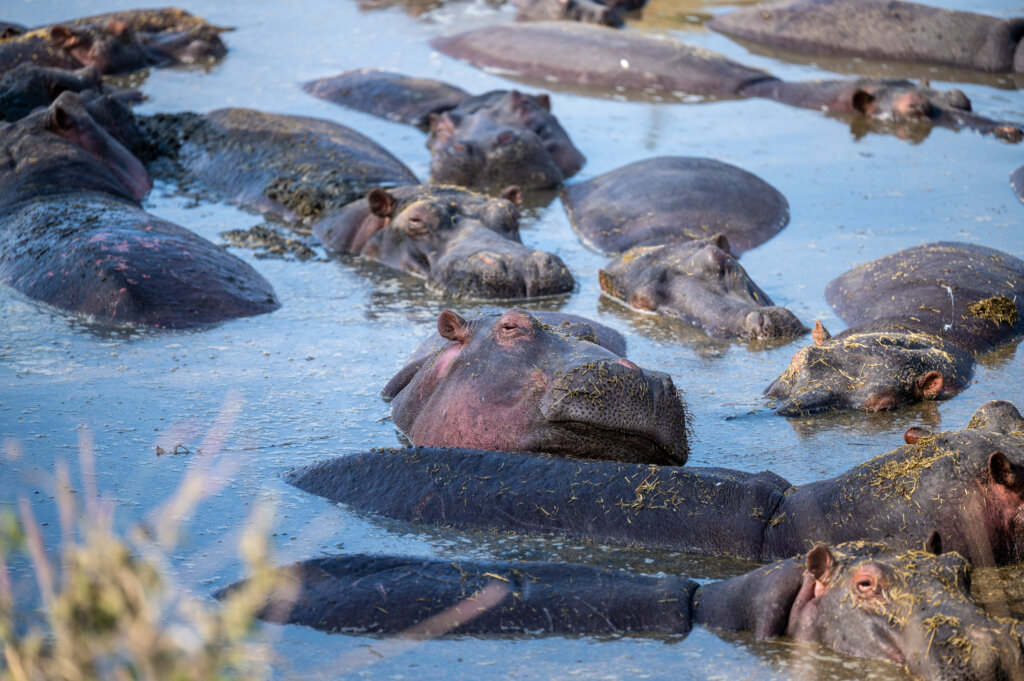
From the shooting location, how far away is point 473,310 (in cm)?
746

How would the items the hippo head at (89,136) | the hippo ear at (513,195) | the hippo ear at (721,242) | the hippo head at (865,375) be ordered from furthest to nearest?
1. the hippo ear at (513,195)
2. the hippo head at (89,136)
3. the hippo ear at (721,242)
4. the hippo head at (865,375)

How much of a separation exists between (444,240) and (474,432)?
3.41 meters

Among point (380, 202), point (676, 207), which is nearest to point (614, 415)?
point (380, 202)

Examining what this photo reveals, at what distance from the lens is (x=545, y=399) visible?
477 centimetres

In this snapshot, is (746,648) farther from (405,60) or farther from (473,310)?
(405,60)

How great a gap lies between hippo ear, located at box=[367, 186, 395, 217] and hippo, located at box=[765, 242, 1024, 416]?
2775 mm

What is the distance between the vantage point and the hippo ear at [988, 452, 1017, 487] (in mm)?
4141

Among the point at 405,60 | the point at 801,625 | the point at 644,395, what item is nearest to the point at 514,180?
the point at 405,60

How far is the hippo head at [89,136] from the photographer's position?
8.58 meters

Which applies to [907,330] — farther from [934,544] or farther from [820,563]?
[820,563]

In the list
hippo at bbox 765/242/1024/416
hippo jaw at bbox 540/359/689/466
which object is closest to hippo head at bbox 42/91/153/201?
hippo at bbox 765/242/1024/416

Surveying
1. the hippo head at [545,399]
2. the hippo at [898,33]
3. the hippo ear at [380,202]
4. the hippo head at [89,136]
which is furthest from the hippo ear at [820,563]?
the hippo at [898,33]

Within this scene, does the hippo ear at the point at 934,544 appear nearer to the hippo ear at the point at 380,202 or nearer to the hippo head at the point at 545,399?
the hippo head at the point at 545,399

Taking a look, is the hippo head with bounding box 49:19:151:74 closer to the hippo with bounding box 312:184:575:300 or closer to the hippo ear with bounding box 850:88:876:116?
the hippo with bounding box 312:184:575:300
